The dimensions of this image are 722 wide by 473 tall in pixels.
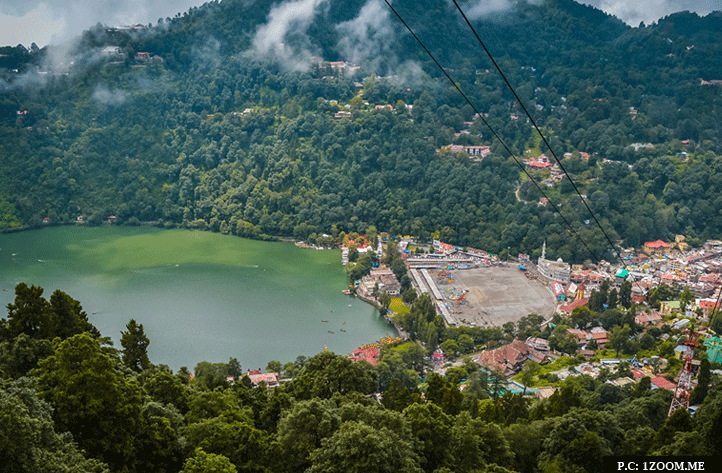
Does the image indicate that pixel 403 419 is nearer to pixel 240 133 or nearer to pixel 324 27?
pixel 240 133

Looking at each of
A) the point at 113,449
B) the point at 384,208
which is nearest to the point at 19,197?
the point at 384,208

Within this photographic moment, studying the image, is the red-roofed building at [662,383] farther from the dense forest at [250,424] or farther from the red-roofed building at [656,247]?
the red-roofed building at [656,247]

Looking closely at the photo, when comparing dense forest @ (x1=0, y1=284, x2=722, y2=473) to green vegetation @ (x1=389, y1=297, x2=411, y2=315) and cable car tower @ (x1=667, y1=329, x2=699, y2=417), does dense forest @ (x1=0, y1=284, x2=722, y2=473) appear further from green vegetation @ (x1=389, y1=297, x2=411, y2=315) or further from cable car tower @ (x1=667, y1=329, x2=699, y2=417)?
green vegetation @ (x1=389, y1=297, x2=411, y2=315)

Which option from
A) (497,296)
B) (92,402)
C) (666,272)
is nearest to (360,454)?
(92,402)

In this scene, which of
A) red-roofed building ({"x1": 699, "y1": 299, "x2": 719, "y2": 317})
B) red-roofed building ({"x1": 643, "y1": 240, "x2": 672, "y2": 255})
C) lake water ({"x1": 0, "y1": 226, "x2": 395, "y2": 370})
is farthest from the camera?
red-roofed building ({"x1": 643, "y1": 240, "x2": 672, "y2": 255})

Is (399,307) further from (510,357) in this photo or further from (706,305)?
(706,305)

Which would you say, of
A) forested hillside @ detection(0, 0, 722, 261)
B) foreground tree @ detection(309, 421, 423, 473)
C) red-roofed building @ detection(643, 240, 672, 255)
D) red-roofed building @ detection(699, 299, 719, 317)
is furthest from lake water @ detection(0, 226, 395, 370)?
red-roofed building @ detection(643, 240, 672, 255)

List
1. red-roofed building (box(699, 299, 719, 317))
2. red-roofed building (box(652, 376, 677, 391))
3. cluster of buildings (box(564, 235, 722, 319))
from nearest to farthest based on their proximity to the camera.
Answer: red-roofed building (box(652, 376, 677, 391)), red-roofed building (box(699, 299, 719, 317)), cluster of buildings (box(564, 235, 722, 319))

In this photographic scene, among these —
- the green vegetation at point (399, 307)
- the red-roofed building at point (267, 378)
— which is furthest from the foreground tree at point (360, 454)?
the green vegetation at point (399, 307)
